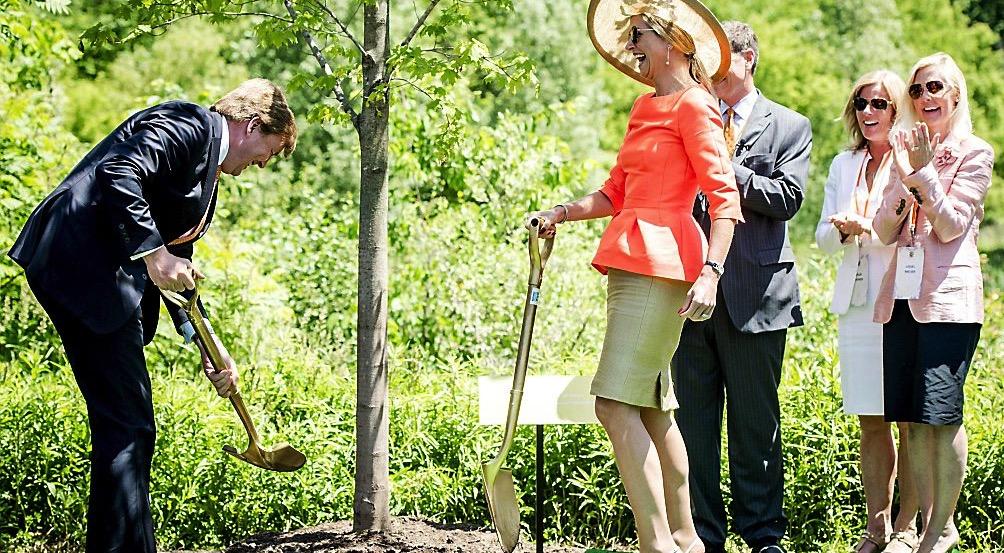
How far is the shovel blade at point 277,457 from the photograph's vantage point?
3.99 meters

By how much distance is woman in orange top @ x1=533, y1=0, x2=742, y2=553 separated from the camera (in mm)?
3285

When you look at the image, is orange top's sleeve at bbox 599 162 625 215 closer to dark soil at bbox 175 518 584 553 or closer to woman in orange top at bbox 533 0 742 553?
woman in orange top at bbox 533 0 742 553

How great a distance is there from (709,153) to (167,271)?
1519 millimetres

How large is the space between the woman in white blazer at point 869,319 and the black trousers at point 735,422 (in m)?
0.33

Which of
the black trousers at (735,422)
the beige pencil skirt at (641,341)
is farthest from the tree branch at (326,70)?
the black trousers at (735,422)

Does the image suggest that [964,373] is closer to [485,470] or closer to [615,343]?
[615,343]

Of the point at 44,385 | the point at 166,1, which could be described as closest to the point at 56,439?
the point at 44,385

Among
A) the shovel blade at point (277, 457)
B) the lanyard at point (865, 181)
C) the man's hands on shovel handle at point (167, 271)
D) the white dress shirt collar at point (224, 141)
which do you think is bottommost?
the shovel blade at point (277, 457)

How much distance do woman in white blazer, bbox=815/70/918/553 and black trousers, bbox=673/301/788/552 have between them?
33 centimetres

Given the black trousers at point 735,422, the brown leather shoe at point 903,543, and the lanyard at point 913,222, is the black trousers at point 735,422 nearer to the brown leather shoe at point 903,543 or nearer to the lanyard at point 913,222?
the brown leather shoe at point 903,543

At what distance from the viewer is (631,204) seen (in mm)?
3438

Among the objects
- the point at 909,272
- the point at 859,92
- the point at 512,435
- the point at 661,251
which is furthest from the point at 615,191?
the point at 859,92

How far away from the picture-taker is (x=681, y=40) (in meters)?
3.42

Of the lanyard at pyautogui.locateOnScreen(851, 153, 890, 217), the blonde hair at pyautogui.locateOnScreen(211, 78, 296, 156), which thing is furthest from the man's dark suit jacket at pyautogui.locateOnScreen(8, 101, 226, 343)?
the lanyard at pyautogui.locateOnScreen(851, 153, 890, 217)
